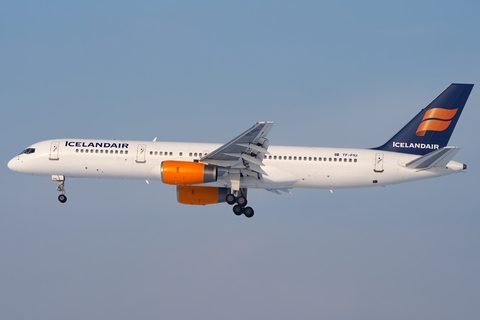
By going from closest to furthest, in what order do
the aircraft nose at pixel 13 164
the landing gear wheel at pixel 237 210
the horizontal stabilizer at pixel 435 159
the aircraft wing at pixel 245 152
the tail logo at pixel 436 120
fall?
the horizontal stabilizer at pixel 435 159 < the aircraft wing at pixel 245 152 < the landing gear wheel at pixel 237 210 < the tail logo at pixel 436 120 < the aircraft nose at pixel 13 164

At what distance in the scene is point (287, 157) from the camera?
5162cm

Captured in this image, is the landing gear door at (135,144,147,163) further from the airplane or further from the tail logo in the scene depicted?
the tail logo

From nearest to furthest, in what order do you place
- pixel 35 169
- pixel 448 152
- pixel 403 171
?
1. pixel 448 152
2. pixel 403 171
3. pixel 35 169

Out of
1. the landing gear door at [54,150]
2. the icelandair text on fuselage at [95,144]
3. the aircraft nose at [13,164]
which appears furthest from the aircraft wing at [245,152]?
the aircraft nose at [13,164]

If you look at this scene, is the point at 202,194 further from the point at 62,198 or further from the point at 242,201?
the point at 62,198

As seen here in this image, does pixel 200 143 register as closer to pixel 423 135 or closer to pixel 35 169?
pixel 35 169

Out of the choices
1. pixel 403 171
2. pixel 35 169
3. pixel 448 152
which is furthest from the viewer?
pixel 35 169

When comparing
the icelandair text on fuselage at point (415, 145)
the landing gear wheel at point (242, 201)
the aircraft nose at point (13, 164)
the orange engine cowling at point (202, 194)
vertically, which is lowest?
the landing gear wheel at point (242, 201)

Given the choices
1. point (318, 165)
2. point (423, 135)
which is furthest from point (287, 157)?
point (423, 135)

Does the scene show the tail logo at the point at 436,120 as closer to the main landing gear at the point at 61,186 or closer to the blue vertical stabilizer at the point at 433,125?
the blue vertical stabilizer at the point at 433,125

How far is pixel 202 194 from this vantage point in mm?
54844

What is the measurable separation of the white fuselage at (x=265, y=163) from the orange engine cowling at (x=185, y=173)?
2033 millimetres

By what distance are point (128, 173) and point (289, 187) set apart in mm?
11254

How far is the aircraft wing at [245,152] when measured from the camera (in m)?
47.7
